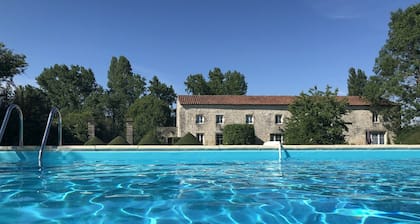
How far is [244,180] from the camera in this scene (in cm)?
701

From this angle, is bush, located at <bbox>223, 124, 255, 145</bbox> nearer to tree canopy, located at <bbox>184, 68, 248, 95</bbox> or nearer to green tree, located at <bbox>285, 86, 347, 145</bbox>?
green tree, located at <bbox>285, 86, 347, 145</bbox>

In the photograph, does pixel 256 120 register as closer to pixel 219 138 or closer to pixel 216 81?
pixel 219 138

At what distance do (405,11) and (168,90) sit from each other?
115ft

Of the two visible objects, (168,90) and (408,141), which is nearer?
(408,141)

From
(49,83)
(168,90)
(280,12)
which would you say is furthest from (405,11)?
(49,83)

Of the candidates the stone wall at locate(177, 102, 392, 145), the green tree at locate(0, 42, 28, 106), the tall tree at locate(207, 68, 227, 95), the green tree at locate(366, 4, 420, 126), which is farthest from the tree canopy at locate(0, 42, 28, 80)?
the tall tree at locate(207, 68, 227, 95)

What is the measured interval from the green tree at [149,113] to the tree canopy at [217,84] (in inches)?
336

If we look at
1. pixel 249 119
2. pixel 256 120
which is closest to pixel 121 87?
pixel 249 119

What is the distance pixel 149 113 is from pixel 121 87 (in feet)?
45.3

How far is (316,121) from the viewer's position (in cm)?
2339

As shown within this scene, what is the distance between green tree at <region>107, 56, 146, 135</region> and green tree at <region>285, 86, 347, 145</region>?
127ft

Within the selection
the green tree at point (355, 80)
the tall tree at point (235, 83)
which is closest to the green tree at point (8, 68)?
the tall tree at point (235, 83)

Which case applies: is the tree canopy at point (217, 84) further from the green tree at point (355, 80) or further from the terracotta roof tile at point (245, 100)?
the terracotta roof tile at point (245, 100)

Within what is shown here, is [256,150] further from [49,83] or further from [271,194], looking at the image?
[49,83]
